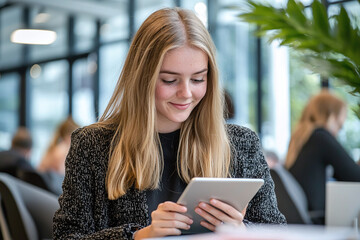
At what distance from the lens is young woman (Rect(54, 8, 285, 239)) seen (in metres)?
1.73

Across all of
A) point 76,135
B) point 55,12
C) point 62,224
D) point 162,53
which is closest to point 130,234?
point 62,224

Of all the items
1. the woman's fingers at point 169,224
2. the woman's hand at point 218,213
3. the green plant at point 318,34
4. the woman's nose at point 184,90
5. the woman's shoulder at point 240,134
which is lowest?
the woman's fingers at point 169,224

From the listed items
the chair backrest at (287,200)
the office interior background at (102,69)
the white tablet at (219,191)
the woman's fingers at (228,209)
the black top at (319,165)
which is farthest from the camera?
the office interior background at (102,69)

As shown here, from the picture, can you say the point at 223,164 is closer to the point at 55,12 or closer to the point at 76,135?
the point at 76,135

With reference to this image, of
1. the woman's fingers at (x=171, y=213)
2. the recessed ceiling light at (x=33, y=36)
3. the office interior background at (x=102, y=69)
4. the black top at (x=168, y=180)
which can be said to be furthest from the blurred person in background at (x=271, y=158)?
the recessed ceiling light at (x=33, y=36)

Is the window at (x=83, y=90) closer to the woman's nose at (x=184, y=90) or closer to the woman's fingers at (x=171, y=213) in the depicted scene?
the woman's nose at (x=184, y=90)

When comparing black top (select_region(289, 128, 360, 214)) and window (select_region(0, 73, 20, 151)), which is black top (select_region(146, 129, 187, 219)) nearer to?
black top (select_region(289, 128, 360, 214))

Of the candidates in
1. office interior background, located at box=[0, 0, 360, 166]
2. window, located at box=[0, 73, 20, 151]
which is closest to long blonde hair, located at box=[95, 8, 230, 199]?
office interior background, located at box=[0, 0, 360, 166]

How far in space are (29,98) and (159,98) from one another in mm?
10222

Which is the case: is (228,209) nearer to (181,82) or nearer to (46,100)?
(181,82)

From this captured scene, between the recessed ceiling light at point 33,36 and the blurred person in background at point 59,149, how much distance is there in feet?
13.3

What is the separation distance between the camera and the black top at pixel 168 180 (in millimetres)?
1782

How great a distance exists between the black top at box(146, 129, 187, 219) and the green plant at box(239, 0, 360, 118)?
0.54 m

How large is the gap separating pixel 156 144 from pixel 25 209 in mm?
1004
